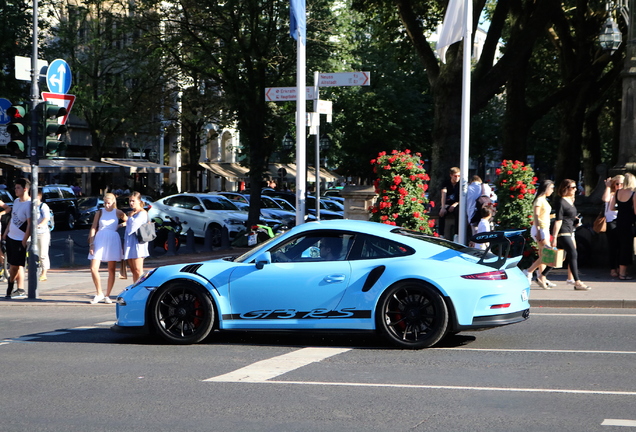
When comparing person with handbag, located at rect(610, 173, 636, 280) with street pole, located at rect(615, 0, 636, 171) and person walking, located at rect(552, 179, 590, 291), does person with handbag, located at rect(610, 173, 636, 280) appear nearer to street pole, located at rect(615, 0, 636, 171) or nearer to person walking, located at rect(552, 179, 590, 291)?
person walking, located at rect(552, 179, 590, 291)

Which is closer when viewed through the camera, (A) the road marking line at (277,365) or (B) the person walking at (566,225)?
(A) the road marking line at (277,365)

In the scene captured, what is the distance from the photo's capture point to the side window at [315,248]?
9312 millimetres

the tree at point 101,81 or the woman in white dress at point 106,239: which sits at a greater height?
the tree at point 101,81

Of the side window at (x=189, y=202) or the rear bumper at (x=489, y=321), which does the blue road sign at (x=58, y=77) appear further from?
the side window at (x=189, y=202)

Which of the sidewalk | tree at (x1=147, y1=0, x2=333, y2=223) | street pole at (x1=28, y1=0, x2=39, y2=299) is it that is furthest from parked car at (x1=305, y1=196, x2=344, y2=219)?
street pole at (x1=28, y1=0, x2=39, y2=299)

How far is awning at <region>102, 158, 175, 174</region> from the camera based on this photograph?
179ft

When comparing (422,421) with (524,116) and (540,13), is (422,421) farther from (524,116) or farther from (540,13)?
(524,116)

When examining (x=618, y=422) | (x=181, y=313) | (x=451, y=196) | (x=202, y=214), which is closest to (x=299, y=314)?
(x=181, y=313)

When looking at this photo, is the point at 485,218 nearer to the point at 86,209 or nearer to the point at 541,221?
the point at 541,221

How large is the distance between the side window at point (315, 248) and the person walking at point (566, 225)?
17.8ft

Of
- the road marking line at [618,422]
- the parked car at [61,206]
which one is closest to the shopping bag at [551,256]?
the road marking line at [618,422]

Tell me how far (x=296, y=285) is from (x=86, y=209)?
28.6 metres

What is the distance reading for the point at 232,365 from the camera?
A: 8.32m

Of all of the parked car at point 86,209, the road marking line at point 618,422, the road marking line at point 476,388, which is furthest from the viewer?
the parked car at point 86,209
